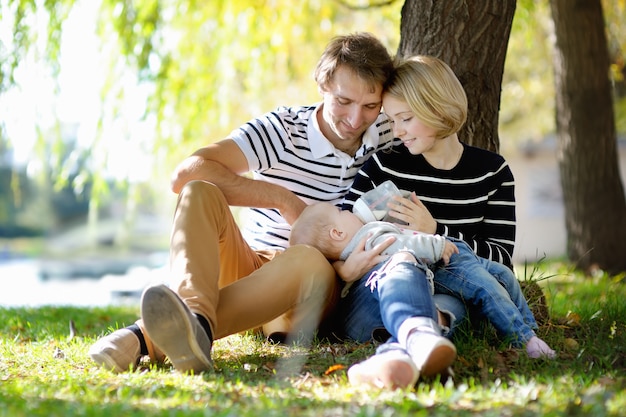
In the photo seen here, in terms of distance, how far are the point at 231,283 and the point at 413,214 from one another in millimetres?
848

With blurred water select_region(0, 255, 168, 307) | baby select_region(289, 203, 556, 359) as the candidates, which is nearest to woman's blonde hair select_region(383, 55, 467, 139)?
baby select_region(289, 203, 556, 359)

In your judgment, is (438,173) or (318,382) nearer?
(318,382)

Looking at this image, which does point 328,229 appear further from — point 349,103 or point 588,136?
point 588,136

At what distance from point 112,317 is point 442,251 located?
3.11 meters

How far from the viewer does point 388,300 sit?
9.98 feet

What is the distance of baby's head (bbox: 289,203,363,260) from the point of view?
359 centimetres

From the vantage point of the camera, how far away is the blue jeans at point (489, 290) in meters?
3.32

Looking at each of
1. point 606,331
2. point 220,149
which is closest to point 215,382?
point 220,149

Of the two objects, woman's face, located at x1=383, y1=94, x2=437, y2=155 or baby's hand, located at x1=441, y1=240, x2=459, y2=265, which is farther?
woman's face, located at x1=383, y1=94, x2=437, y2=155

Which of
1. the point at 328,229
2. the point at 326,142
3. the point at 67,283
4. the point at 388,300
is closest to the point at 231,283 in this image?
the point at 328,229

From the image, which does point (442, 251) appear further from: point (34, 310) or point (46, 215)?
point (46, 215)

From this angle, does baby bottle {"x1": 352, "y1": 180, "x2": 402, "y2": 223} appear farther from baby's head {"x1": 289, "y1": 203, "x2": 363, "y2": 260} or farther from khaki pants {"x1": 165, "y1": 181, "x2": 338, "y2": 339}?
khaki pants {"x1": 165, "y1": 181, "x2": 338, "y2": 339}

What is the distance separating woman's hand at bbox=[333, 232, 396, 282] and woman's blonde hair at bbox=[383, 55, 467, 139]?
2.11ft

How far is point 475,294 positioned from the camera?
11.1 ft
